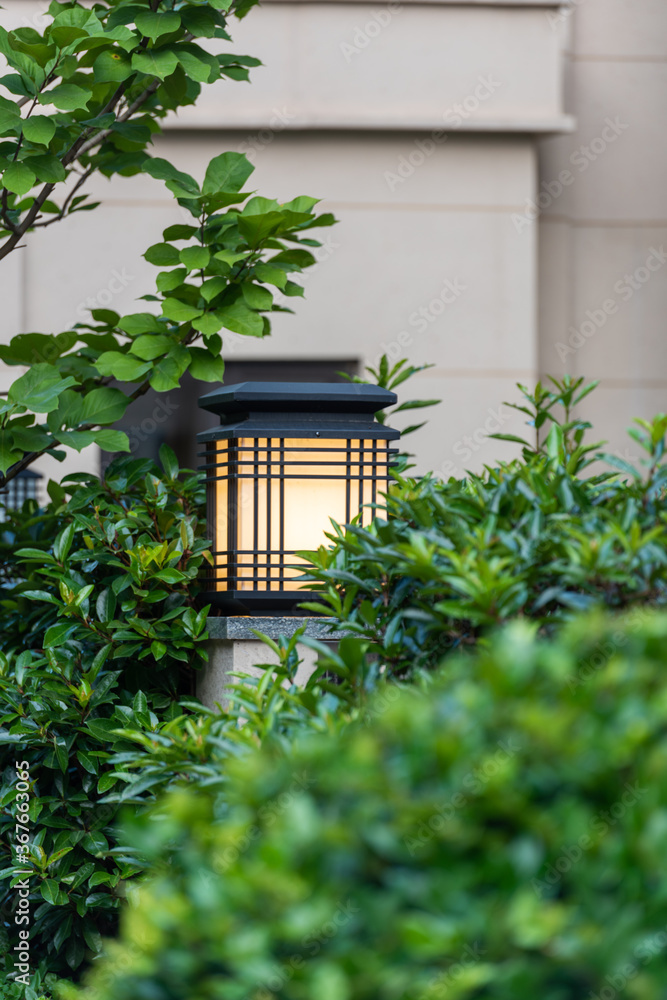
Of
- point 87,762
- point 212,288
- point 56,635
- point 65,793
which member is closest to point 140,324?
point 212,288

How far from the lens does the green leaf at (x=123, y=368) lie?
3680mm

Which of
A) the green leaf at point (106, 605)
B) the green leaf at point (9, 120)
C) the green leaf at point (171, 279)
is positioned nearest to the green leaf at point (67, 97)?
the green leaf at point (9, 120)

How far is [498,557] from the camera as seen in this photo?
2162mm

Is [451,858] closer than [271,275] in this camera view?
Yes

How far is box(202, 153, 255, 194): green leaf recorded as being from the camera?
3684mm

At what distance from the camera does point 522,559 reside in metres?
2.14

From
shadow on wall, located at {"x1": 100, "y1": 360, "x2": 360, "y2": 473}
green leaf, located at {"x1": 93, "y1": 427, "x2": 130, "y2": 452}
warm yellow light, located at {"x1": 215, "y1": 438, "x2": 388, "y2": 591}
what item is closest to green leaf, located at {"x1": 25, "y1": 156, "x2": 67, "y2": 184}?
green leaf, located at {"x1": 93, "y1": 427, "x2": 130, "y2": 452}

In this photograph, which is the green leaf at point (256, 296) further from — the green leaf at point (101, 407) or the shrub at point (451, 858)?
the shrub at point (451, 858)

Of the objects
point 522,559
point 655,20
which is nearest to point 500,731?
point 522,559

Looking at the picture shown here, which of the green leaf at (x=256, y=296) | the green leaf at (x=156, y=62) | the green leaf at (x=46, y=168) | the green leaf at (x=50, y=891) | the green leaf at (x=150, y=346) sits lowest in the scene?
the green leaf at (x=50, y=891)

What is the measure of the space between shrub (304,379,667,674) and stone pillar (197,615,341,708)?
740 millimetres

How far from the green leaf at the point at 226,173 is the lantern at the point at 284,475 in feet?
2.34

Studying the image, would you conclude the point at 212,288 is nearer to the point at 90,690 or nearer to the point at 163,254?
the point at 163,254

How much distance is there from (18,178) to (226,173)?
0.72 m
